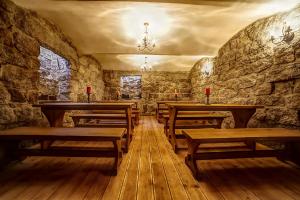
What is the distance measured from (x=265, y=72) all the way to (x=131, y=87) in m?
5.82

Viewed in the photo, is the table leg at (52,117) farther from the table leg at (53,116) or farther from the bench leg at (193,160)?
the bench leg at (193,160)

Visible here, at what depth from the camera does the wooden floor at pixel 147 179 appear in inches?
56.7

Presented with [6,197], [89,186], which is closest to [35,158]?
[6,197]

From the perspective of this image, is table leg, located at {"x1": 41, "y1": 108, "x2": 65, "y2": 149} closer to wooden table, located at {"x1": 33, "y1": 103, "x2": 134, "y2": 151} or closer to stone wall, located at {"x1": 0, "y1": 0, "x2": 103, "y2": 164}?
wooden table, located at {"x1": 33, "y1": 103, "x2": 134, "y2": 151}

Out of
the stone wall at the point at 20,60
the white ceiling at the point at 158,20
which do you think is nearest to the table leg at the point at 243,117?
the white ceiling at the point at 158,20

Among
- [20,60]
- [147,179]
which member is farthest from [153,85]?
[147,179]

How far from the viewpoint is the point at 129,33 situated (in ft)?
12.1

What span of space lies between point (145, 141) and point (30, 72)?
81.0 inches

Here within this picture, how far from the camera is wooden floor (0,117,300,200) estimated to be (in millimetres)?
1440

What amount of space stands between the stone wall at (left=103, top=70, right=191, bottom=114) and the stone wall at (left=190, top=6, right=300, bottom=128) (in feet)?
11.5

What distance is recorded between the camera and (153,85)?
7801mm

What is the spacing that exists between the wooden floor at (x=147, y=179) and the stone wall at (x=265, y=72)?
0.79 metres

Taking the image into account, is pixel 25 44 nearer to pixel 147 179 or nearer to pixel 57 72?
pixel 57 72

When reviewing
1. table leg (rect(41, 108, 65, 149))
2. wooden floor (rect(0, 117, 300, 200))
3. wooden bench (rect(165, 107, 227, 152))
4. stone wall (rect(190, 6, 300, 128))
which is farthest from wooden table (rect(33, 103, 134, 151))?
stone wall (rect(190, 6, 300, 128))
